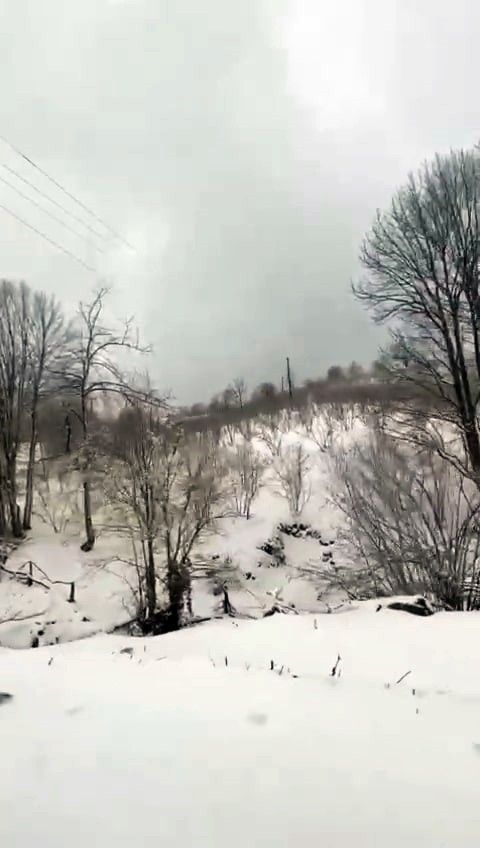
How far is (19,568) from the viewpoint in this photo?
16.1 m

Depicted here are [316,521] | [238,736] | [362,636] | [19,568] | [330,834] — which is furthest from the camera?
[316,521]

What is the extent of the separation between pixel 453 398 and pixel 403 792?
14.6 m

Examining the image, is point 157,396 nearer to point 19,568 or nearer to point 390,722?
point 19,568

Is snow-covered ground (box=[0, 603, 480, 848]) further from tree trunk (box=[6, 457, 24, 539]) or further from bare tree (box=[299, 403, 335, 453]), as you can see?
bare tree (box=[299, 403, 335, 453])

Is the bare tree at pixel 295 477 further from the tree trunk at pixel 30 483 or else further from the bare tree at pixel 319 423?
the tree trunk at pixel 30 483

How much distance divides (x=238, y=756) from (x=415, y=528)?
9382 millimetres

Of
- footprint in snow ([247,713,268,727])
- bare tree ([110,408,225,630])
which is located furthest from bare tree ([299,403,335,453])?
footprint in snow ([247,713,268,727])

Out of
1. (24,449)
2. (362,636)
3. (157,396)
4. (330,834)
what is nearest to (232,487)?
(157,396)

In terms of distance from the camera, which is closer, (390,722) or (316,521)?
(390,722)

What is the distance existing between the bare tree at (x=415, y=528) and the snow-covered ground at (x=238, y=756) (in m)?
6.27

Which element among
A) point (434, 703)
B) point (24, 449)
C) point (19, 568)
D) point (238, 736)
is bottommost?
point (19, 568)

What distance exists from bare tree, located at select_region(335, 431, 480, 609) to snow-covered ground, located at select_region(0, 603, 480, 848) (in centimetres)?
627

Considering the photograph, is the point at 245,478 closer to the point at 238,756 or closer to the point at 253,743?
the point at 253,743

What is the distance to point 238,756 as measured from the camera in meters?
2.33
